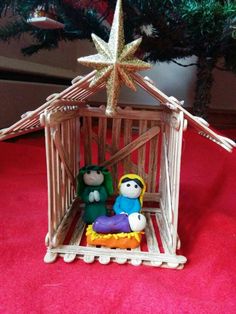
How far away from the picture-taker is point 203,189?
1.09m

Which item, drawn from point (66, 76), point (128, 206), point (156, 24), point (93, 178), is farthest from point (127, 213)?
point (66, 76)

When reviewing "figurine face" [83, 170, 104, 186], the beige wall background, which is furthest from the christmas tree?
"figurine face" [83, 170, 104, 186]

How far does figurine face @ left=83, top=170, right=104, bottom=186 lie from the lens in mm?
804

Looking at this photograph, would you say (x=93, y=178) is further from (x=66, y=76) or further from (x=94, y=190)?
(x=66, y=76)

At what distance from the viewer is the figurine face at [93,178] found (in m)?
0.80

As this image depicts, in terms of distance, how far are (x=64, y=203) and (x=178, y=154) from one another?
1.18 ft

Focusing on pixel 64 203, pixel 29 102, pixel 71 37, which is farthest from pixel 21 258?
pixel 29 102

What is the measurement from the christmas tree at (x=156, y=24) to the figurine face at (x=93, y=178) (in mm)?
505

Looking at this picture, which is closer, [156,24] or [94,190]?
[94,190]

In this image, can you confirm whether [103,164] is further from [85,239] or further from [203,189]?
[203,189]

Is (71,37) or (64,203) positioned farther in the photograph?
(71,37)

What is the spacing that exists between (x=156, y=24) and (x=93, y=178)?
524 mm

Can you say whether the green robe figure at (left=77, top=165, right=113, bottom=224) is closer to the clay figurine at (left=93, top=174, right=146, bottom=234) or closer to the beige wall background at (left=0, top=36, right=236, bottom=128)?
the clay figurine at (left=93, top=174, right=146, bottom=234)

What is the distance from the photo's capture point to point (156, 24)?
3.01 feet
